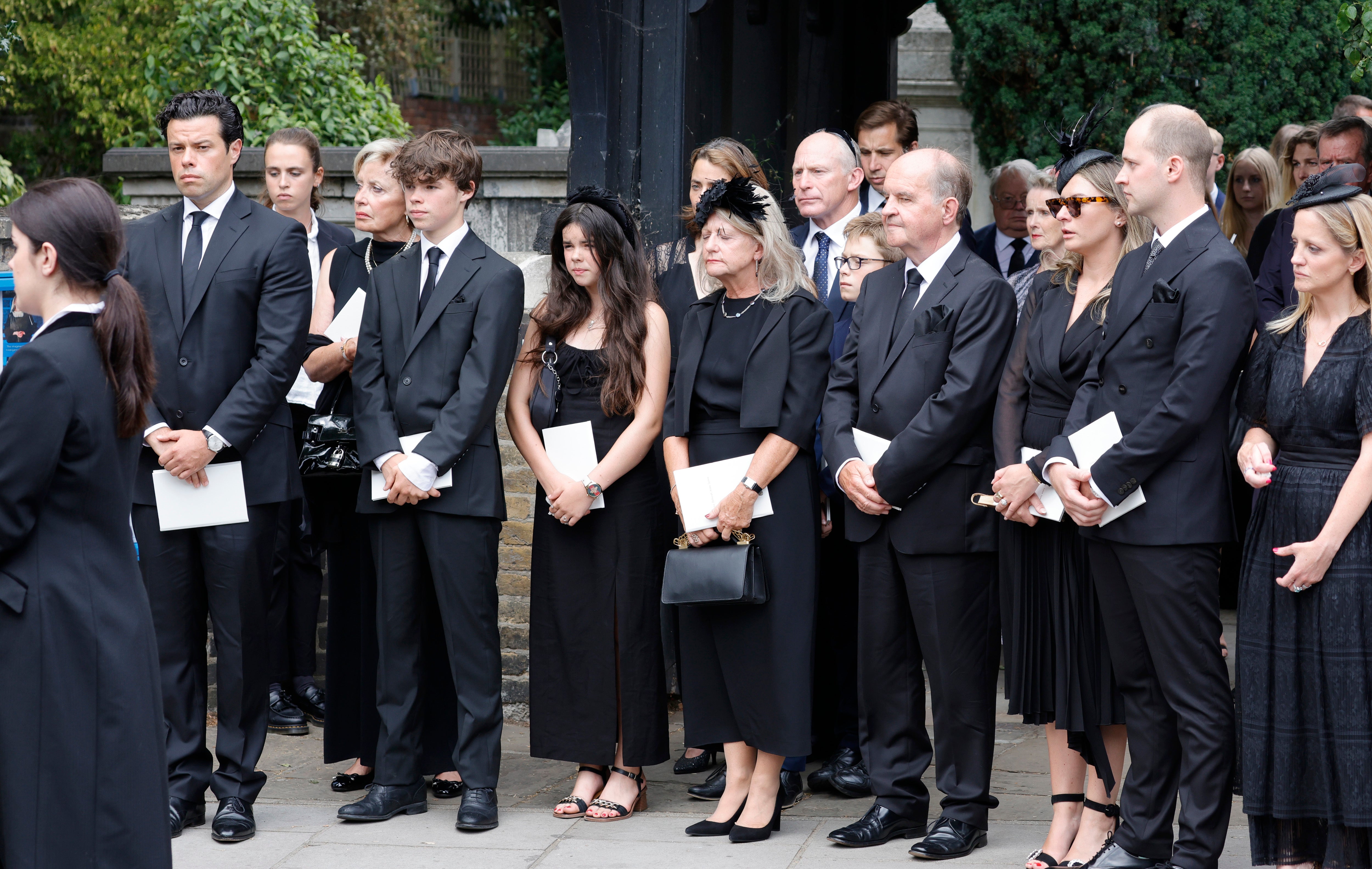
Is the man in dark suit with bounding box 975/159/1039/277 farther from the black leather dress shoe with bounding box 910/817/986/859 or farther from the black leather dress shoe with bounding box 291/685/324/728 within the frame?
the black leather dress shoe with bounding box 291/685/324/728

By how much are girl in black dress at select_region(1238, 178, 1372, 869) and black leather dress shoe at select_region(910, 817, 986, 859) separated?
0.79 metres

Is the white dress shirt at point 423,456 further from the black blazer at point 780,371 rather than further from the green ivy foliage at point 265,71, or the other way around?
the green ivy foliage at point 265,71

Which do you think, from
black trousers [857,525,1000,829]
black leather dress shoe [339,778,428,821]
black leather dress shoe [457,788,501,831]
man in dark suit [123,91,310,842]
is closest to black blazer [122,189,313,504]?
man in dark suit [123,91,310,842]

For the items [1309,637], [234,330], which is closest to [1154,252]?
[1309,637]

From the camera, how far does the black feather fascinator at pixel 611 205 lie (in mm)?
4766

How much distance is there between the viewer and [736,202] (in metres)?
4.50

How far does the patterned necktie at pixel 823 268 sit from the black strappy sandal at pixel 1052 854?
5.70 ft

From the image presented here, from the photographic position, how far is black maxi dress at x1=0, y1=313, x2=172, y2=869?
3068 millimetres

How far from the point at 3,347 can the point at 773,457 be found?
282cm

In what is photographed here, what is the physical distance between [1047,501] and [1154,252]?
2.31 ft

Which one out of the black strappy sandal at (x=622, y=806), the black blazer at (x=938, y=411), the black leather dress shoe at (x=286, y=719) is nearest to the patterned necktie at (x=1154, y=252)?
the black blazer at (x=938, y=411)

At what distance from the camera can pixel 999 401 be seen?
4250mm

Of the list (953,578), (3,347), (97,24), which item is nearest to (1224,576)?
(953,578)

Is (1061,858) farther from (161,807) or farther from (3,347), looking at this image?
(3,347)
